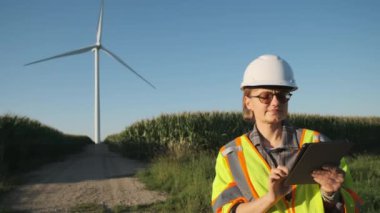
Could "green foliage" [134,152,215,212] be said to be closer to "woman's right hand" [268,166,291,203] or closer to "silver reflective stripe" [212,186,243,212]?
"silver reflective stripe" [212,186,243,212]

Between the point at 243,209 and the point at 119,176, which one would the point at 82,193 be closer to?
the point at 119,176

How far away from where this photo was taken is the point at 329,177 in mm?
1834

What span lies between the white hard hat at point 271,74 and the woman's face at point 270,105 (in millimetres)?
45

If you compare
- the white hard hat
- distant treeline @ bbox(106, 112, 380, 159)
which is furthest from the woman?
distant treeline @ bbox(106, 112, 380, 159)

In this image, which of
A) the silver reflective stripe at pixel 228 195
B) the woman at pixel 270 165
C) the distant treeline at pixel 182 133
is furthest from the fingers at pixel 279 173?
the distant treeline at pixel 182 133

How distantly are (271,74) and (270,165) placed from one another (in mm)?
471

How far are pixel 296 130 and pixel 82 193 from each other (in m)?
7.85

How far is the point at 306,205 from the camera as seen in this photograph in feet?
6.37

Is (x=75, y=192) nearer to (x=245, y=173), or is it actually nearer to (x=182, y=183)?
(x=182, y=183)

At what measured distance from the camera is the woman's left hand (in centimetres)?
182

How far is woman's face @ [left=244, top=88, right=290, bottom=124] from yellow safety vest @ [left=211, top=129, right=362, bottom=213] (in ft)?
0.51

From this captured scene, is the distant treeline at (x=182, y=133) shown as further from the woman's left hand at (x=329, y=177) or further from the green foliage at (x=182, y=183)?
the woman's left hand at (x=329, y=177)

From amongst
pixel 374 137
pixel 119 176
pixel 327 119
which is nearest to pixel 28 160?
pixel 119 176

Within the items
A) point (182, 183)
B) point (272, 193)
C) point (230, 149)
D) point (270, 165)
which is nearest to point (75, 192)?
point (182, 183)
